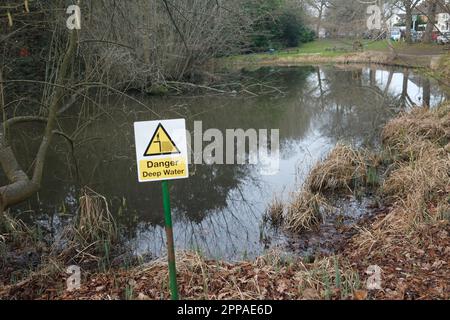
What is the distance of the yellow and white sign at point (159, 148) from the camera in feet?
10.5

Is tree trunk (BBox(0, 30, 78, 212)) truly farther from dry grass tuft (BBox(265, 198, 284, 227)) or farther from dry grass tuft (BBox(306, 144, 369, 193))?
dry grass tuft (BBox(306, 144, 369, 193))

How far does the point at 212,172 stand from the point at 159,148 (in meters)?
7.31

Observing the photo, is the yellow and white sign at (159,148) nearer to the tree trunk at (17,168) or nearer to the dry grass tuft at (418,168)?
the tree trunk at (17,168)

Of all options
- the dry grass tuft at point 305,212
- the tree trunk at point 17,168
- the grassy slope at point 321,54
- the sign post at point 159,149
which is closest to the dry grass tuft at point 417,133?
the dry grass tuft at point 305,212

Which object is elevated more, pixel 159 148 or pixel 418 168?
pixel 159 148

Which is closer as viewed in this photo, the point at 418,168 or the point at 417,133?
the point at 418,168

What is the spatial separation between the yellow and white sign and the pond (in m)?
2.36

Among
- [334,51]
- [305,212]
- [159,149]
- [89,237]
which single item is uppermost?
[334,51]

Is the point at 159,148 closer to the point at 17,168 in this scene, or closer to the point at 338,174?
the point at 17,168

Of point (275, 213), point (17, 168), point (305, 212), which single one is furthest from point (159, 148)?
point (275, 213)

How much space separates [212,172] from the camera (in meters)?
10.5

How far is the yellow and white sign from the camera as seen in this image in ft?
10.5

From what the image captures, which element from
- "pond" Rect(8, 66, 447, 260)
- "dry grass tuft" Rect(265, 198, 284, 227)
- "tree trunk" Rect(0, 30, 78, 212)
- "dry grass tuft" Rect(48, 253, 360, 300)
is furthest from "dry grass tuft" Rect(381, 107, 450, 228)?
"tree trunk" Rect(0, 30, 78, 212)

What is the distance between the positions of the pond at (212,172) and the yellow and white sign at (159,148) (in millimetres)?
2358
